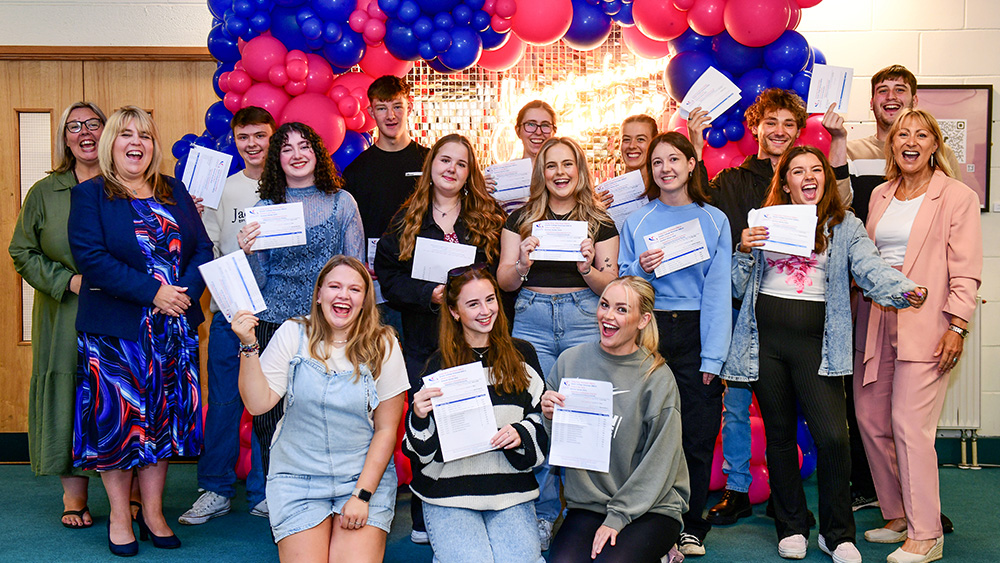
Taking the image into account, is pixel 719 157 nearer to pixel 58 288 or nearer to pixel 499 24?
pixel 499 24

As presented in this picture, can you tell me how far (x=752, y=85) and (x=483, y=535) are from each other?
2.60 m

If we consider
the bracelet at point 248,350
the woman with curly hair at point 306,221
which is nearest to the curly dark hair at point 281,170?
the woman with curly hair at point 306,221

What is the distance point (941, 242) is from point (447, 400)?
2167 mm

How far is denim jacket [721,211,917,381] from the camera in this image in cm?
314

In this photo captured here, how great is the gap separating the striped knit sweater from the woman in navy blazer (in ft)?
3.73

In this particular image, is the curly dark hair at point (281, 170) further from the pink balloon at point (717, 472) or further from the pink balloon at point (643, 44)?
the pink balloon at point (717, 472)

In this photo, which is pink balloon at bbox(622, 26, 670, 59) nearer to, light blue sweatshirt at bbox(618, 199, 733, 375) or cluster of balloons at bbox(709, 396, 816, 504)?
light blue sweatshirt at bbox(618, 199, 733, 375)

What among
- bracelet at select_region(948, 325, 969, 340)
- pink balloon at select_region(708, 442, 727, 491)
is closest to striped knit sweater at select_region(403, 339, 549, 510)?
pink balloon at select_region(708, 442, 727, 491)

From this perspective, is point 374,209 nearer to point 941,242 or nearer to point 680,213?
point 680,213

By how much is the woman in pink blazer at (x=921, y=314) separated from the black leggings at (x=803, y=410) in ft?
0.90

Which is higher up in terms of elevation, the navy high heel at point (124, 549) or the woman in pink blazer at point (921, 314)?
the woman in pink blazer at point (921, 314)

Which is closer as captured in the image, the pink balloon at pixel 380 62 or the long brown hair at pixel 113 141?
the long brown hair at pixel 113 141

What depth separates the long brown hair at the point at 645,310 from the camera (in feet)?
9.40

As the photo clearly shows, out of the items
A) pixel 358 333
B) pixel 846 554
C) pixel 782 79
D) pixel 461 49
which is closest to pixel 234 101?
pixel 461 49
